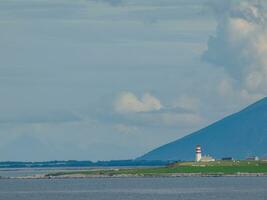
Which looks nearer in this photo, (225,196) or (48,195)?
(225,196)

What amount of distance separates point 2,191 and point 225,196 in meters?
49.4

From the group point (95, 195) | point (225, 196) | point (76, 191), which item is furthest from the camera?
point (76, 191)

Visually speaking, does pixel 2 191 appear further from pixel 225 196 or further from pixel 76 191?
pixel 225 196

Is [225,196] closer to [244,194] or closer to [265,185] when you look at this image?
[244,194]

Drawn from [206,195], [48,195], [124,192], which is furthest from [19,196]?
[206,195]

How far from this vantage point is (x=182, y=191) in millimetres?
177875

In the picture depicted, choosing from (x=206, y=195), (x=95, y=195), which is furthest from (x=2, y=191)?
(x=206, y=195)

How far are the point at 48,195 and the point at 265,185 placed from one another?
35.9 meters

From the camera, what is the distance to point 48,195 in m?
177

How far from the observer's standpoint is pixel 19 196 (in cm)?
17638

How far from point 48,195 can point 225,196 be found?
95.5 feet

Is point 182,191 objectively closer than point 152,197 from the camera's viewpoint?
No

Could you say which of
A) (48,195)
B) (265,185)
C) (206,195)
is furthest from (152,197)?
(265,185)

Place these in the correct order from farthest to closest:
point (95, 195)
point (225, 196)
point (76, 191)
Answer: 1. point (76, 191)
2. point (95, 195)
3. point (225, 196)
